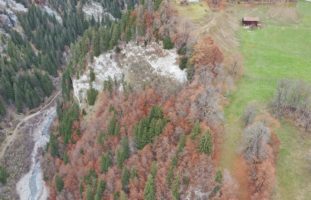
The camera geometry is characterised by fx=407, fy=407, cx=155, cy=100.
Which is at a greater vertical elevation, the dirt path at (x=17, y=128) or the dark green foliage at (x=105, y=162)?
the dark green foliage at (x=105, y=162)

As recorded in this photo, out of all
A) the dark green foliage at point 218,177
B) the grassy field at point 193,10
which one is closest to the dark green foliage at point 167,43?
the grassy field at point 193,10

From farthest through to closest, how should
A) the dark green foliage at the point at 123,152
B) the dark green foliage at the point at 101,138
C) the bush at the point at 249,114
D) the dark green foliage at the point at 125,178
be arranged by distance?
the dark green foliage at the point at 101,138 → the dark green foliage at the point at 123,152 → the dark green foliage at the point at 125,178 → the bush at the point at 249,114

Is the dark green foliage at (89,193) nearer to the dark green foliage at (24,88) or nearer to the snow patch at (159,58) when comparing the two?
the snow patch at (159,58)

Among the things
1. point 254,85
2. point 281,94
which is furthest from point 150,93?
point 281,94

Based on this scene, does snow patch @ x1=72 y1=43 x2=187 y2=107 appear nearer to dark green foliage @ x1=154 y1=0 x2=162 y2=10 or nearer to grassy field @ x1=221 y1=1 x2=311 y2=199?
dark green foliage @ x1=154 y1=0 x2=162 y2=10

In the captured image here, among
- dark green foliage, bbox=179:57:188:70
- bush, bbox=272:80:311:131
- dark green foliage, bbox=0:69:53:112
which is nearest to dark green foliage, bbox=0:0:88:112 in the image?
dark green foliage, bbox=0:69:53:112

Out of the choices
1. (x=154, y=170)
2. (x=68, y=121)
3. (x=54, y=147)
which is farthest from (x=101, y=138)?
(x=154, y=170)

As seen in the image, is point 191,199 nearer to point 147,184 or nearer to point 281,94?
point 147,184
